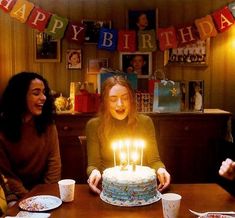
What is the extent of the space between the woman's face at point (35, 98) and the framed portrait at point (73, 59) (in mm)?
1568

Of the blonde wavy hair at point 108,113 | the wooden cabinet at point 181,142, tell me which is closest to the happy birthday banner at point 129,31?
the wooden cabinet at point 181,142

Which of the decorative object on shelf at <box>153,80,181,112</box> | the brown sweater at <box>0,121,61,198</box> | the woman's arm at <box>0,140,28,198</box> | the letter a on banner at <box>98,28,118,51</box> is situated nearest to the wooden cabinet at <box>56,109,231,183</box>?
the decorative object on shelf at <box>153,80,181,112</box>

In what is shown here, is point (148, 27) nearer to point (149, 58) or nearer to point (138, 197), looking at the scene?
point (149, 58)

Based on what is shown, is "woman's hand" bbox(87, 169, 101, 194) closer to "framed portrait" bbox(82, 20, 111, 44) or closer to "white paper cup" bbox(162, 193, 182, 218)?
"white paper cup" bbox(162, 193, 182, 218)

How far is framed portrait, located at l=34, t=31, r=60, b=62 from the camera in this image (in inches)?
166

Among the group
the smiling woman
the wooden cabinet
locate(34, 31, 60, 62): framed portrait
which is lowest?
the wooden cabinet

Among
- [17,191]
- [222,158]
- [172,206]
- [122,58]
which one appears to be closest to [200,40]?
[122,58]

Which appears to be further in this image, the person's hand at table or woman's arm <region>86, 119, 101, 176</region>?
woman's arm <region>86, 119, 101, 176</region>

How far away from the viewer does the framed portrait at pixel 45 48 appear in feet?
13.9

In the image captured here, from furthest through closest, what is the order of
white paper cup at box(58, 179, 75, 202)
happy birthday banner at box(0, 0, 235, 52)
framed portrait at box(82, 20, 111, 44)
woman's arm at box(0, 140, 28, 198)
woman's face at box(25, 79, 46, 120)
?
framed portrait at box(82, 20, 111, 44)
happy birthday banner at box(0, 0, 235, 52)
woman's face at box(25, 79, 46, 120)
woman's arm at box(0, 140, 28, 198)
white paper cup at box(58, 179, 75, 202)

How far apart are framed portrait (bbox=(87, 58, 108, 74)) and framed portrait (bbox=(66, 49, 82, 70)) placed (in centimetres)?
11

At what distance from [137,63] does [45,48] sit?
0.96m

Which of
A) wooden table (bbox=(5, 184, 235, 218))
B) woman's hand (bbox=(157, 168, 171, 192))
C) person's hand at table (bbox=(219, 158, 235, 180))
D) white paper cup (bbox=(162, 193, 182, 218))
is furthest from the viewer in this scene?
woman's hand (bbox=(157, 168, 171, 192))

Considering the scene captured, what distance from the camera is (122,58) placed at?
4.25 meters
